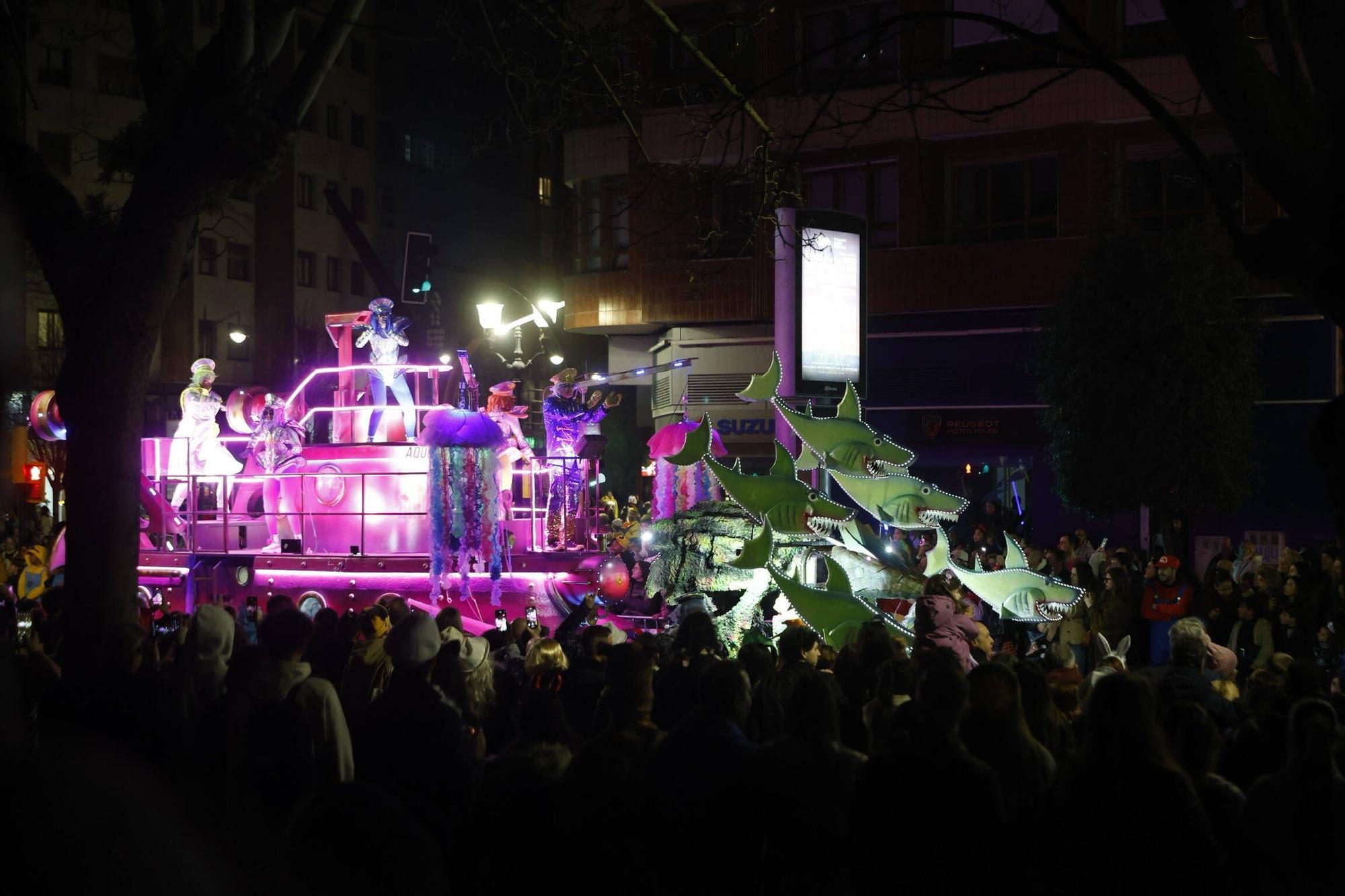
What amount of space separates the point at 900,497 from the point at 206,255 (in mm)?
39879

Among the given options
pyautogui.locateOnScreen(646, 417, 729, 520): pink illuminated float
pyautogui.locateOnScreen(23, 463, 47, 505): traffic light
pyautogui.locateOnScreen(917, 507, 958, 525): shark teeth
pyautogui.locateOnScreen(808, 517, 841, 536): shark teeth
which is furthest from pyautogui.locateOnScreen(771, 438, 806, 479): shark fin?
pyautogui.locateOnScreen(23, 463, 47, 505): traffic light

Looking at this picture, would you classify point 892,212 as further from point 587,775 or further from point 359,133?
point 359,133

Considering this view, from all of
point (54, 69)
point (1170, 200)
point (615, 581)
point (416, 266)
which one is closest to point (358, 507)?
point (416, 266)

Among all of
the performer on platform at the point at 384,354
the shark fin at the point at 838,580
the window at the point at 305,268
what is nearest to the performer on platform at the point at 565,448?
the performer on platform at the point at 384,354

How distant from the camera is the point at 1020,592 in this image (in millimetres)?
11469

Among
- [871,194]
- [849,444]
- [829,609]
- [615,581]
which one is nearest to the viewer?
[829,609]

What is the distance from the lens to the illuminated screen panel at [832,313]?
56.4 ft

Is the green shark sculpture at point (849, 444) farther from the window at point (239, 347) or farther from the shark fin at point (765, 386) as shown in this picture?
the window at point (239, 347)

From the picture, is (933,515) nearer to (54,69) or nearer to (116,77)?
(54,69)

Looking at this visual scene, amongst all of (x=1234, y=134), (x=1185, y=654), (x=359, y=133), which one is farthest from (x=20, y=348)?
(x=359, y=133)

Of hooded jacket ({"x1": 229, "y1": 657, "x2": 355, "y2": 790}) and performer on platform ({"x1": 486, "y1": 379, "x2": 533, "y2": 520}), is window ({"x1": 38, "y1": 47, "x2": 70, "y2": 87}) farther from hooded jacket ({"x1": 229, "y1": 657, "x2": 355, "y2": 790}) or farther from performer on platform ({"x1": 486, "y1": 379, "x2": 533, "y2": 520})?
hooded jacket ({"x1": 229, "y1": 657, "x2": 355, "y2": 790})

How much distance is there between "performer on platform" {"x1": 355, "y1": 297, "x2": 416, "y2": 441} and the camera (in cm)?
1819

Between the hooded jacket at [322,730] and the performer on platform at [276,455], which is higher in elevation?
the performer on platform at [276,455]

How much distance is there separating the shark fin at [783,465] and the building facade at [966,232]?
43.9 ft
